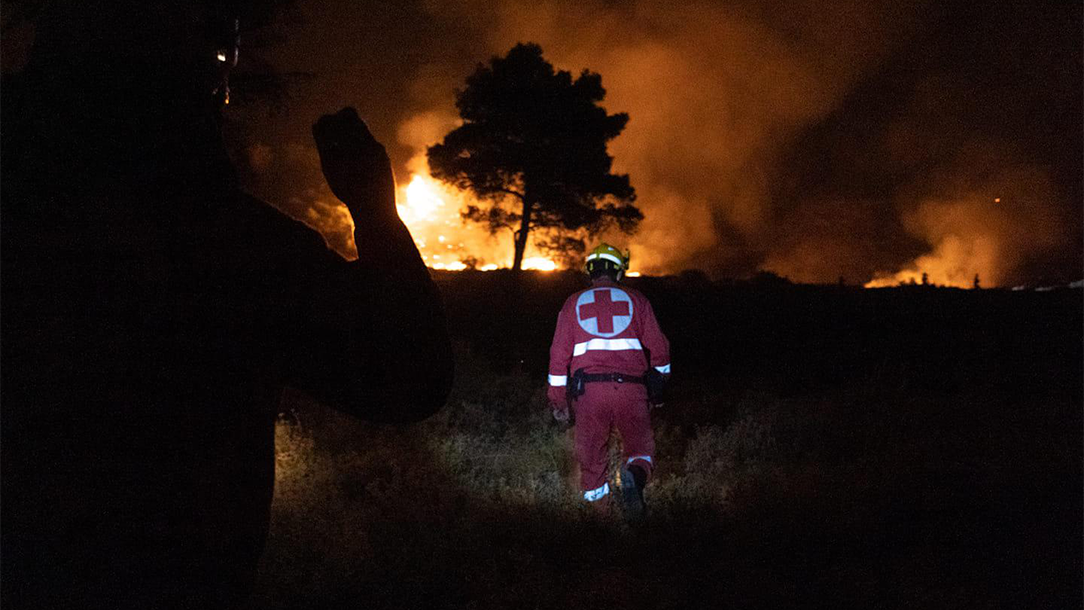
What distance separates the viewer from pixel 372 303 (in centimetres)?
112

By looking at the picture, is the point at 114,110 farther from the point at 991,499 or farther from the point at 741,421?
the point at 741,421

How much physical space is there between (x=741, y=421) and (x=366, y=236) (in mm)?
8122

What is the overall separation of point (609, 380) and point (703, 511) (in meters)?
1.28

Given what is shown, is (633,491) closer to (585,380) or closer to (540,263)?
(585,380)

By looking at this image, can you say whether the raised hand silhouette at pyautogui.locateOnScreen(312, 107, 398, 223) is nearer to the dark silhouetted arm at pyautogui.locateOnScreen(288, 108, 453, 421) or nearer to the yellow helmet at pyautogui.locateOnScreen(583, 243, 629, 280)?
the dark silhouetted arm at pyautogui.locateOnScreen(288, 108, 453, 421)

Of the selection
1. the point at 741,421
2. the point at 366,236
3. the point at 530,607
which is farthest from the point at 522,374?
the point at 366,236

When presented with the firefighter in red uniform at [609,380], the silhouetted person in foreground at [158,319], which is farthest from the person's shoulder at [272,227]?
the firefighter in red uniform at [609,380]

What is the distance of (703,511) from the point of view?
566 cm

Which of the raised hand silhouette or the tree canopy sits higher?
the tree canopy

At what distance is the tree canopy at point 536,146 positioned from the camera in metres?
21.1

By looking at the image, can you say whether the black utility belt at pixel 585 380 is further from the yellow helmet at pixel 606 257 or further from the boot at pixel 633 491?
the yellow helmet at pixel 606 257

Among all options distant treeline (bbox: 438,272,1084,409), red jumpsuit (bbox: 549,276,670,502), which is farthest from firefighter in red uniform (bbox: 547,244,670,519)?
distant treeline (bbox: 438,272,1084,409)

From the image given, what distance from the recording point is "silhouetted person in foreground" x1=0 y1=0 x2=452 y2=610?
3.33ft

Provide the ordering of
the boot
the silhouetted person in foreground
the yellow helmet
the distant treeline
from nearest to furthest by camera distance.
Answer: the silhouetted person in foreground < the boot < the yellow helmet < the distant treeline
